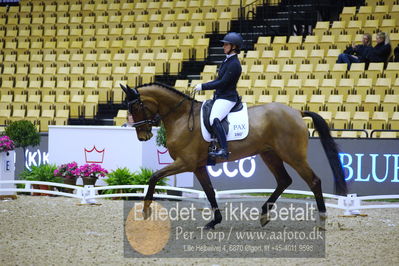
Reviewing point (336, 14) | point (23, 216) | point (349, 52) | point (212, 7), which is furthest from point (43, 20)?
point (23, 216)

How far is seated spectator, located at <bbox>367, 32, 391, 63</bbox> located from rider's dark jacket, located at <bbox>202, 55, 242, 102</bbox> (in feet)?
26.6

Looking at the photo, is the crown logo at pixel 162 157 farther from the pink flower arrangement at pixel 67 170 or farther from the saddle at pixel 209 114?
the saddle at pixel 209 114

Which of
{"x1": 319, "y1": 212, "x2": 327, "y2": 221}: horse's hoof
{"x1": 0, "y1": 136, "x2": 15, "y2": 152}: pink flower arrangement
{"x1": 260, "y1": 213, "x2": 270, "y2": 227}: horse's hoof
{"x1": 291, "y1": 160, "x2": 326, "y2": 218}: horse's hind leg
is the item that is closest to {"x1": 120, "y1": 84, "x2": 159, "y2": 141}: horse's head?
{"x1": 260, "y1": 213, "x2": 270, "y2": 227}: horse's hoof

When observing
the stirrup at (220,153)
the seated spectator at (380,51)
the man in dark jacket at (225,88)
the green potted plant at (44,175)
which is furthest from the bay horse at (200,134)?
the seated spectator at (380,51)

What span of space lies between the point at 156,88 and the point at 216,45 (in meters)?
12.2

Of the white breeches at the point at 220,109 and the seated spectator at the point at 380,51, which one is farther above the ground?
the seated spectator at the point at 380,51

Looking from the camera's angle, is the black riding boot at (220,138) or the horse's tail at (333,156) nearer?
the black riding boot at (220,138)

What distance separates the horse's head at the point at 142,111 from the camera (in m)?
9.60

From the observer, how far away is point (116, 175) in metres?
13.4

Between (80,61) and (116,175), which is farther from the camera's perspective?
(80,61)

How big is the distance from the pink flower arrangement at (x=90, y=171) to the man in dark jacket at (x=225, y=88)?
4.81 m

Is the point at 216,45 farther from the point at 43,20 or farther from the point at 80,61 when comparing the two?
the point at 43,20

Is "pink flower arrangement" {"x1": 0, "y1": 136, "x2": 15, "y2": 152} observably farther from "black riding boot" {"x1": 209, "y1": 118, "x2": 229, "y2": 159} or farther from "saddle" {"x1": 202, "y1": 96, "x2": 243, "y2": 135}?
"black riding boot" {"x1": 209, "y1": 118, "x2": 229, "y2": 159}

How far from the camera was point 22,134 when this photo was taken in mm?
15055
